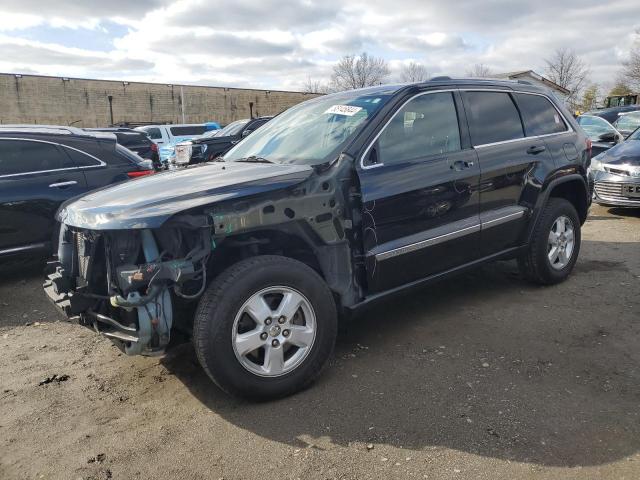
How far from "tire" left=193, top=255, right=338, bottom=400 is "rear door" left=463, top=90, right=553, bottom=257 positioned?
5.78ft

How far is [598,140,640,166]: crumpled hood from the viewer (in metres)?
8.38

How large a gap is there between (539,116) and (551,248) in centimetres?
123

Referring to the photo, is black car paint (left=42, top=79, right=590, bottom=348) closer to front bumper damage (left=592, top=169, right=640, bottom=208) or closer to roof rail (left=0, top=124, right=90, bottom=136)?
roof rail (left=0, top=124, right=90, bottom=136)

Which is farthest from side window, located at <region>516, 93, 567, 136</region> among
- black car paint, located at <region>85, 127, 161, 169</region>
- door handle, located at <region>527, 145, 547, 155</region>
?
black car paint, located at <region>85, 127, 161, 169</region>

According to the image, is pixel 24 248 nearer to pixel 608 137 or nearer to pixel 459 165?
pixel 459 165

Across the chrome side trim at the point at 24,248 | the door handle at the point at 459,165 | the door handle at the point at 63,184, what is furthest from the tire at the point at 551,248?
the chrome side trim at the point at 24,248

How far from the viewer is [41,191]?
560 centimetres

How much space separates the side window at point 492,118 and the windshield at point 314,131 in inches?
34.2

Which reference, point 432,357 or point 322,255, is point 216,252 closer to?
point 322,255

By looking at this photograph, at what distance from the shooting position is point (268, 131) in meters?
4.56

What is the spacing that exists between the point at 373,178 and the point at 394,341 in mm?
1260

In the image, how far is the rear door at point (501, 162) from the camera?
4250mm

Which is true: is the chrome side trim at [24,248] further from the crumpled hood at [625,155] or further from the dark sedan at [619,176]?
the crumpled hood at [625,155]

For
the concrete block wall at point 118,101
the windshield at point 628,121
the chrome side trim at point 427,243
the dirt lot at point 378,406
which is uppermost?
the concrete block wall at point 118,101
